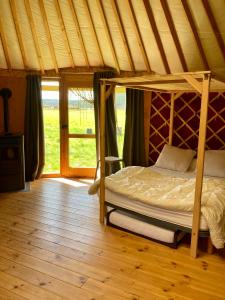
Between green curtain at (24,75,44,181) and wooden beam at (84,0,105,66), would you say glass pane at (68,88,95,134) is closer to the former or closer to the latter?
green curtain at (24,75,44,181)

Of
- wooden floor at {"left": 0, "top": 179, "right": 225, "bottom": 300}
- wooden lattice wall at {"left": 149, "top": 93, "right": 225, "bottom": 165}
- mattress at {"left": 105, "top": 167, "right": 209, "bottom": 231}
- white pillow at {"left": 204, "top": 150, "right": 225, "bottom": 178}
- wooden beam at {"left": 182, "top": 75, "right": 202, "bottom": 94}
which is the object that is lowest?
wooden floor at {"left": 0, "top": 179, "right": 225, "bottom": 300}

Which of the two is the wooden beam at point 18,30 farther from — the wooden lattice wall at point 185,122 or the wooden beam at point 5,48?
the wooden lattice wall at point 185,122

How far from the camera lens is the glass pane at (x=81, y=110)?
15.4 ft

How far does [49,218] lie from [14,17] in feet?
9.10

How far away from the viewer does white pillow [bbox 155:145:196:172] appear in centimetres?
382

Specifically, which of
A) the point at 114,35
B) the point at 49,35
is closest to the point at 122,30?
the point at 114,35

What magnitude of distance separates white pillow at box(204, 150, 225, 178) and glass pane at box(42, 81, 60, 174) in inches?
109

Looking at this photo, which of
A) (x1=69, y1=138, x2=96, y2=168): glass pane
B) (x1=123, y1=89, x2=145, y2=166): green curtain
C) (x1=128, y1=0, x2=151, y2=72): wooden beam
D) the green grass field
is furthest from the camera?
(x1=69, y1=138, x2=96, y2=168): glass pane

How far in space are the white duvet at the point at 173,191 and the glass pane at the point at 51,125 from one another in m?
1.96

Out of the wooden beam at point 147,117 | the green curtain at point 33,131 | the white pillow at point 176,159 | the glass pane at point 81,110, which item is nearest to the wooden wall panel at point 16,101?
the green curtain at point 33,131

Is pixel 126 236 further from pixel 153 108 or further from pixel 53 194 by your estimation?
pixel 153 108

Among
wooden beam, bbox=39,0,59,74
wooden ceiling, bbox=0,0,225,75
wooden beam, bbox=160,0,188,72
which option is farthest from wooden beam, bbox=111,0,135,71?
wooden beam, bbox=39,0,59,74

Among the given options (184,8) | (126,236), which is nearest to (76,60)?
(184,8)

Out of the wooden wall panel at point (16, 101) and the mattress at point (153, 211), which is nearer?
the mattress at point (153, 211)
